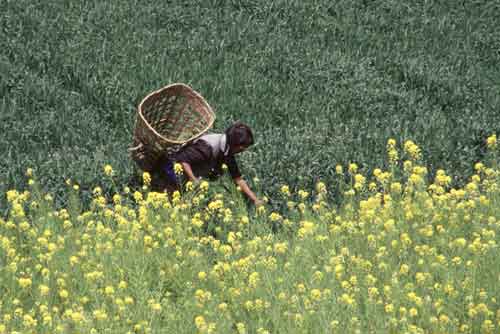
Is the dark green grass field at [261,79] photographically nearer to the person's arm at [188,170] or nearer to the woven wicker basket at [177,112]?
the woven wicker basket at [177,112]

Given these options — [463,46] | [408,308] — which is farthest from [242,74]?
[408,308]

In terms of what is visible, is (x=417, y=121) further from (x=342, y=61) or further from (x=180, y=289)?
(x=180, y=289)

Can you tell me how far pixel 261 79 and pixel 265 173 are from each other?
2.16 metres

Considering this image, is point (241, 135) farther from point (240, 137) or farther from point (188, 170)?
A: point (188, 170)

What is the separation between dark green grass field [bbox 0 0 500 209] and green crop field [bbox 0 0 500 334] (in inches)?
1.1

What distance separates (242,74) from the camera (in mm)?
10070

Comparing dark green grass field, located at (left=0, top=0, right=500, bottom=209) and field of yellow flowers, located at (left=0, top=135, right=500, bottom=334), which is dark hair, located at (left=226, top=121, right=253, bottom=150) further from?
dark green grass field, located at (left=0, top=0, right=500, bottom=209)

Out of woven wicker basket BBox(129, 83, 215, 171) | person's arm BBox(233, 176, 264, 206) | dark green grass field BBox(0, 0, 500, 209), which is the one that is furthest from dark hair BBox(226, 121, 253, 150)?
dark green grass field BBox(0, 0, 500, 209)

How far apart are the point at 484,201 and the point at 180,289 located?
2241 millimetres

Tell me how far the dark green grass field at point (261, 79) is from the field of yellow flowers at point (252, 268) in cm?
99

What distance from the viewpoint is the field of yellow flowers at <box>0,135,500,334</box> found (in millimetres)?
5234

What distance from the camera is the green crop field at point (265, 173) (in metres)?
5.50

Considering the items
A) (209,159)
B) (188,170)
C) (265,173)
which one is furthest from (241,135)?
(265,173)

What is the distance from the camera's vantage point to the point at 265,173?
26.9 feet
